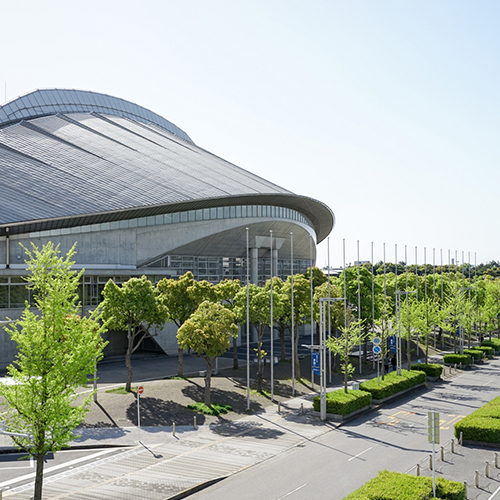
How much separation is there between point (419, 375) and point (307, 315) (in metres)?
10.3

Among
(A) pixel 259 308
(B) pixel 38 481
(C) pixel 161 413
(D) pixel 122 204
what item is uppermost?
(D) pixel 122 204

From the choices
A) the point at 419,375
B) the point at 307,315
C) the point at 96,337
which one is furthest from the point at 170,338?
the point at 96,337

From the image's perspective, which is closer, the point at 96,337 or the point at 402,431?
the point at 96,337

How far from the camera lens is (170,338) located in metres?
54.3

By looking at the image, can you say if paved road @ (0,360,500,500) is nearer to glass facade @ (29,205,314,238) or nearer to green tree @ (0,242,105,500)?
green tree @ (0,242,105,500)

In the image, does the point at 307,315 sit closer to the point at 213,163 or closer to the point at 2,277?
the point at 2,277

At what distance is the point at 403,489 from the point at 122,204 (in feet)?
132

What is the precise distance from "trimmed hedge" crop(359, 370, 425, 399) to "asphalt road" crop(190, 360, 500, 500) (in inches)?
38.2

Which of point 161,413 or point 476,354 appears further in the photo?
point 476,354

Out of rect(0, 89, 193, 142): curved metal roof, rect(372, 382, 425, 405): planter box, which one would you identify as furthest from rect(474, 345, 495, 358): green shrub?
rect(0, 89, 193, 142): curved metal roof

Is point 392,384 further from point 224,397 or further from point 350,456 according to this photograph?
point 350,456

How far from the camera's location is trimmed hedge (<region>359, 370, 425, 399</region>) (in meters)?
37.4

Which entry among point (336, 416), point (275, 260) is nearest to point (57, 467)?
point (336, 416)

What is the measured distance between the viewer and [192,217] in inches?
2394
